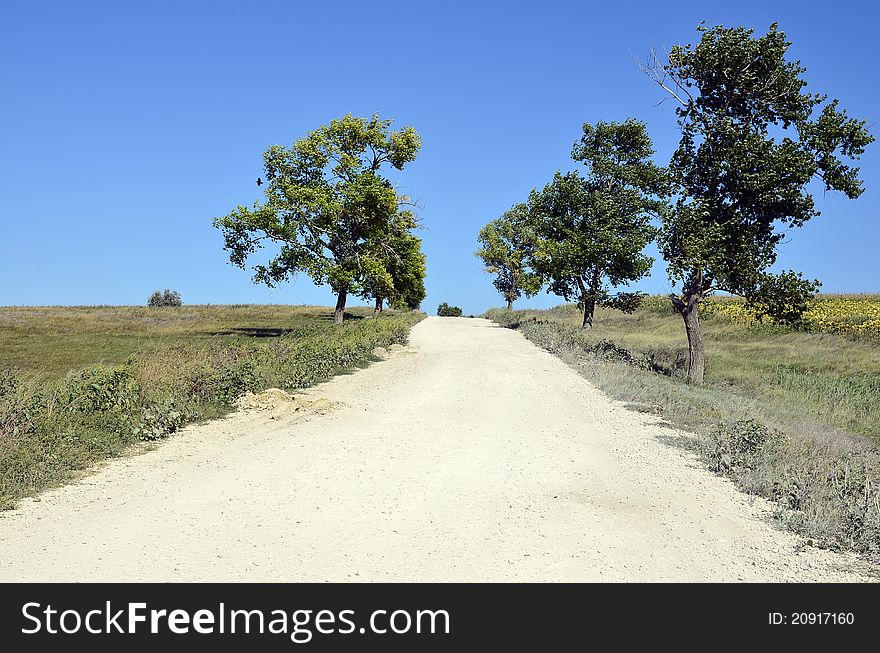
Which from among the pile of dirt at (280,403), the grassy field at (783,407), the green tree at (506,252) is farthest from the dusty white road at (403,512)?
the green tree at (506,252)

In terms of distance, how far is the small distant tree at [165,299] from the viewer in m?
81.3

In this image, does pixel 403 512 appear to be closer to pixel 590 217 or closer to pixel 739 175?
pixel 739 175

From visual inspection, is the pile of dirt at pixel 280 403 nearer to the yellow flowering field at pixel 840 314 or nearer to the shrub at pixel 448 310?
the yellow flowering field at pixel 840 314

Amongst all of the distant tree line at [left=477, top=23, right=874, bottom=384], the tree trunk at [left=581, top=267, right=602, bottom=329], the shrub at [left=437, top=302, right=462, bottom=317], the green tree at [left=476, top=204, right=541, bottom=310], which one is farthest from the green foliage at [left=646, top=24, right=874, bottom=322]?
the shrub at [left=437, top=302, right=462, bottom=317]

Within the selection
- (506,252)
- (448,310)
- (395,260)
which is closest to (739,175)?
(395,260)

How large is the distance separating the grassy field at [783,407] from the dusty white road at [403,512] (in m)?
0.62

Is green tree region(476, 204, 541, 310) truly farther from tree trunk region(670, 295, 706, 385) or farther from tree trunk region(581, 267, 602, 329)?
tree trunk region(670, 295, 706, 385)

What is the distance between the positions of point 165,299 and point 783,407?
76.9 metres

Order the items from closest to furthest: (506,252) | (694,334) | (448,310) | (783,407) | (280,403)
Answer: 1. (280,403)
2. (783,407)
3. (694,334)
4. (506,252)
5. (448,310)

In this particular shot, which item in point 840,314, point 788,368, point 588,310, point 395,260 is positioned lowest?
point 788,368

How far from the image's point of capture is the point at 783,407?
1872 centimetres

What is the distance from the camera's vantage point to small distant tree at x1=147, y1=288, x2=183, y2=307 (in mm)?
81312
